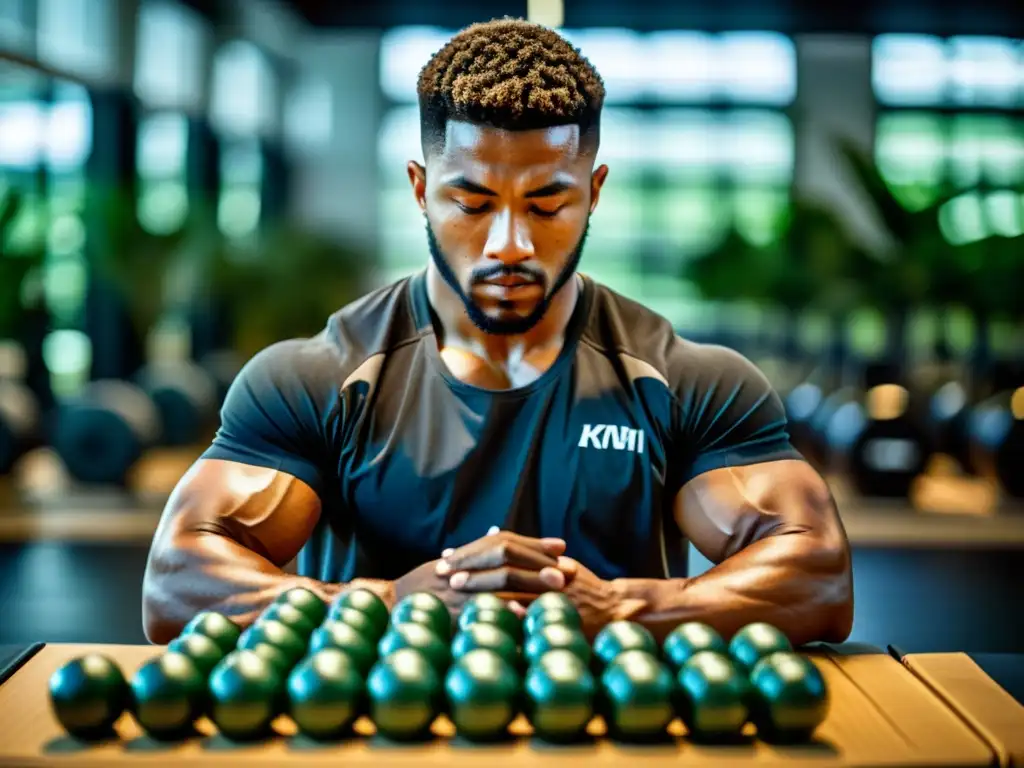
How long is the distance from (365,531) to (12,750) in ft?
2.50

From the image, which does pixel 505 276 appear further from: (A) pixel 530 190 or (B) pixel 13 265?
(B) pixel 13 265

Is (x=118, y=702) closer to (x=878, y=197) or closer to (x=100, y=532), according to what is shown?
(x=100, y=532)

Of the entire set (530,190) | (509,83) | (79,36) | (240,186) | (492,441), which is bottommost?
(492,441)

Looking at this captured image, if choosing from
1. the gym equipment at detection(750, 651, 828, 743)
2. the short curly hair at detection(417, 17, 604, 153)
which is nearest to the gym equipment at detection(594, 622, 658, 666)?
the gym equipment at detection(750, 651, 828, 743)

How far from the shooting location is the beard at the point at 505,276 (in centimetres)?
173

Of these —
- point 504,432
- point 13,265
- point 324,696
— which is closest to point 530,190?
point 504,432

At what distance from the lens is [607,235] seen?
1476cm

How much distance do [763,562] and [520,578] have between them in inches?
14.1

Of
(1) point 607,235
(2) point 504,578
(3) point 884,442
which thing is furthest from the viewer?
(1) point 607,235

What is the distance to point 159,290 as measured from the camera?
7355mm

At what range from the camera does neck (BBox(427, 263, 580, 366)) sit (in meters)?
1.90

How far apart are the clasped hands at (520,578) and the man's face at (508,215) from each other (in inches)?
14.8

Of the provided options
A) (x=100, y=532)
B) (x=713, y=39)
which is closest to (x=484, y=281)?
(x=100, y=532)

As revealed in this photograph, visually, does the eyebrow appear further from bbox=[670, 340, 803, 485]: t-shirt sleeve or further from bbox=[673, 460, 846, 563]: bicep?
bbox=[673, 460, 846, 563]: bicep
